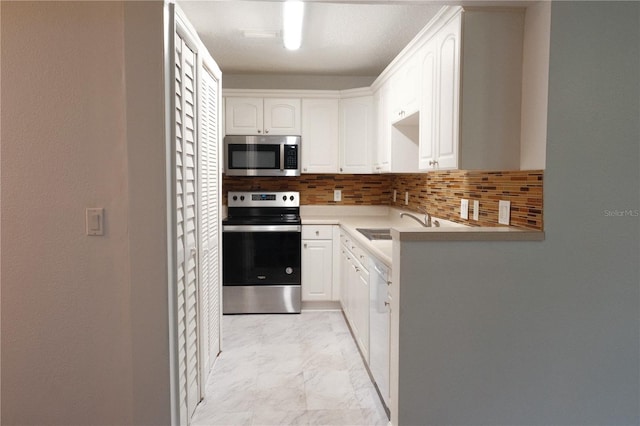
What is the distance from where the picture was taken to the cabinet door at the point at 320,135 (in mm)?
4715

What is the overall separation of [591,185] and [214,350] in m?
2.45

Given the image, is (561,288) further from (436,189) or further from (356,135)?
(356,135)

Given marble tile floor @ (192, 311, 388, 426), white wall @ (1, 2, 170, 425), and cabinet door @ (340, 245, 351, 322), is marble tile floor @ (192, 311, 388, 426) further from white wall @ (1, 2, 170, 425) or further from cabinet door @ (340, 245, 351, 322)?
white wall @ (1, 2, 170, 425)

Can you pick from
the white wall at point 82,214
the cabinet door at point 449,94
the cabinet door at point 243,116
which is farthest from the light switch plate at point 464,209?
the cabinet door at point 243,116

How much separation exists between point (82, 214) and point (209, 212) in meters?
1.02

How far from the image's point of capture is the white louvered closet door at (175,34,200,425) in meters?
2.10

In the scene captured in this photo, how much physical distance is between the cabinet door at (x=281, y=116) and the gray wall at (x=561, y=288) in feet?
9.34

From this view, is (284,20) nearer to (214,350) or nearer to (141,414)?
(214,350)

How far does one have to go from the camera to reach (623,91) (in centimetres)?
207

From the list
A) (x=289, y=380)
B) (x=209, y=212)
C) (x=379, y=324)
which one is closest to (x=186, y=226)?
(x=209, y=212)

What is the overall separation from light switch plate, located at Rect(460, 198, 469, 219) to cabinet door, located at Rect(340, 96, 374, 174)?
1.67 metres

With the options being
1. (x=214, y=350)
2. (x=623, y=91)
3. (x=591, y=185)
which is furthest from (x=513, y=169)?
(x=214, y=350)

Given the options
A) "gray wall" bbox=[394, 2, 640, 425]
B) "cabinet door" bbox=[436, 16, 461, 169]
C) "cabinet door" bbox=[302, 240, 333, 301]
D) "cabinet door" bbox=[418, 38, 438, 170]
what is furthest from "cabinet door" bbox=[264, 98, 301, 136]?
"gray wall" bbox=[394, 2, 640, 425]

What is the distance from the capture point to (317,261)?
4.53m
